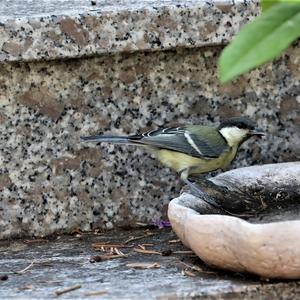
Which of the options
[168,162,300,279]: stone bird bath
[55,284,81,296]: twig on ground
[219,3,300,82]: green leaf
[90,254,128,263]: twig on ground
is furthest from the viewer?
[90,254,128,263]: twig on ground

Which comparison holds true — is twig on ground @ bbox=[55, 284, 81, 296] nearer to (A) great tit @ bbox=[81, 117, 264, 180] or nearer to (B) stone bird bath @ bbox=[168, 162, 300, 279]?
(B) stone bird bath @ bbox=[168, 162, 300, 279]

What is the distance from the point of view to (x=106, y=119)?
2.56m

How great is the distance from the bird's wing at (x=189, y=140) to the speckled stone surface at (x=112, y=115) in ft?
0.26

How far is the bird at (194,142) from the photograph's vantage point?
8.07ft

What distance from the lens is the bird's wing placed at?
8.14ft

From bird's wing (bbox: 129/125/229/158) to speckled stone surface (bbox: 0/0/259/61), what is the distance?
0.96ft

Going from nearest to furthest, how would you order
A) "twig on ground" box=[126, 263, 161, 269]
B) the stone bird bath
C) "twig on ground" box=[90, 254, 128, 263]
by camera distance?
the stone bird bath → "twig on ground" box=[126, 263, 161, 269] → "twig on ground" box=[90, 254, 128, 263]

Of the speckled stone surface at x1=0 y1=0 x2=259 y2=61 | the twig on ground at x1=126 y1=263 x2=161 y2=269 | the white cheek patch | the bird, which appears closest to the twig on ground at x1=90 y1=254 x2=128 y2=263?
the twig on ground at x1=126 y1=263 x2=161 y2=269

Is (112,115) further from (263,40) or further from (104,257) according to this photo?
(263,40)

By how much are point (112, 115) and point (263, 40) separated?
188cm

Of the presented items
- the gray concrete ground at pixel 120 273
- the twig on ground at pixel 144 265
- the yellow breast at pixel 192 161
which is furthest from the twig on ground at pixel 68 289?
the yellow breast at pixel 192 161

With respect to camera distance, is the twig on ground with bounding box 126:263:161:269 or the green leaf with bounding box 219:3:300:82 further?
the twig on ground with bounding box 126:263:161:269

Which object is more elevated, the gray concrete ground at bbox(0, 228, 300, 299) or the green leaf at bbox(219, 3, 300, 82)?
the green leaf at bbox(219, 3, 300, 82)

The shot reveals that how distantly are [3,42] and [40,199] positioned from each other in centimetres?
56
